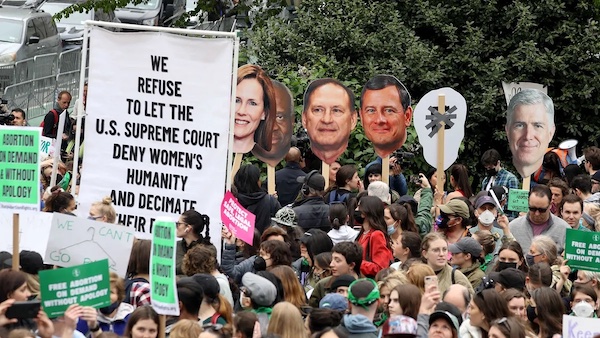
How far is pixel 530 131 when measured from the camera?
17109 mm

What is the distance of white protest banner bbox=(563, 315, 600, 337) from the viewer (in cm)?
1015

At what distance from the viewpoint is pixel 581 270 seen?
1230 cm

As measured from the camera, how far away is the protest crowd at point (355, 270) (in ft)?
33.5

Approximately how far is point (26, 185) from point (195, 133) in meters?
2.31

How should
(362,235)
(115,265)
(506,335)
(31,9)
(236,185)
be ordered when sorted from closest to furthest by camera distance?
(506,335) → (115,265) → (362,235) → (236,185) → (31,9)

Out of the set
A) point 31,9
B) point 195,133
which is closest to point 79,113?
point 195,133

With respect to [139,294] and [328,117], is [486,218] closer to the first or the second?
[328,117]

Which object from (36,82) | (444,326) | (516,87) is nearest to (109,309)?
(444,326)

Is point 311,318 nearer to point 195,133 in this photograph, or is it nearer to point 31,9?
point 195,133

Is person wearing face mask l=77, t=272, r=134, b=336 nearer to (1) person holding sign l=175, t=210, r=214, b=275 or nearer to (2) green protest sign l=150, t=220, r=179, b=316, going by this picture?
(2) green protest sign l=150, t=220, r=179, b=316

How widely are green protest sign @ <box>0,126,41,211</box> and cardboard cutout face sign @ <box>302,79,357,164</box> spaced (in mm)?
5518

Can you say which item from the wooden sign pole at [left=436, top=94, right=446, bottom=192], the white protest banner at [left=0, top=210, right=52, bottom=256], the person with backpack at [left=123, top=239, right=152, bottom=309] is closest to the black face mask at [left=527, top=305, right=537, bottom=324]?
the person with backpack at [left=123, top=239, right=152, bottom=309]

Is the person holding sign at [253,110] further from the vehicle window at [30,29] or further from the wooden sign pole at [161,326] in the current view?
the vehicle window at [30,29]

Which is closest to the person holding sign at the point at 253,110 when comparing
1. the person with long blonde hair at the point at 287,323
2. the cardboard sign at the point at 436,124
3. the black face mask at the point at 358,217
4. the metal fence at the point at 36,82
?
the cardboard sign at the point at 436,124
